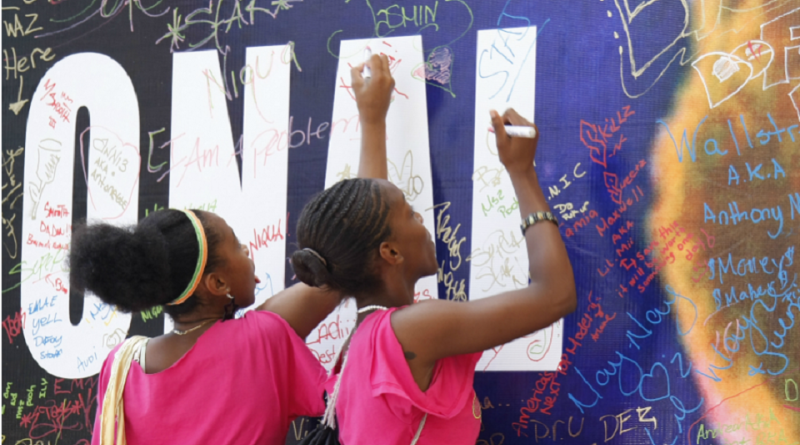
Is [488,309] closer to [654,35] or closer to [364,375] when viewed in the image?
[364,375]

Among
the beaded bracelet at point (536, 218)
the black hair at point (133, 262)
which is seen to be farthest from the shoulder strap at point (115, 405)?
the beaded bracelet at point (536, 218)

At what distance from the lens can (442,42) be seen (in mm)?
1601

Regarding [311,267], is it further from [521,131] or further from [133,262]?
[521,131]

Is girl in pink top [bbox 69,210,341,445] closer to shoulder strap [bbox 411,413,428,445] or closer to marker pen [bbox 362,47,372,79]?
shoulder strap [bbox 411,413,428,445]

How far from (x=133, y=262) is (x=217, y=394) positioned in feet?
0.96

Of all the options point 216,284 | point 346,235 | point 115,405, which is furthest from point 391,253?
point 115,405

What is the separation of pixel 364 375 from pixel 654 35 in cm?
98

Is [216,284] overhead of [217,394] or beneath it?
overhead

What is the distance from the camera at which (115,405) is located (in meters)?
1.26

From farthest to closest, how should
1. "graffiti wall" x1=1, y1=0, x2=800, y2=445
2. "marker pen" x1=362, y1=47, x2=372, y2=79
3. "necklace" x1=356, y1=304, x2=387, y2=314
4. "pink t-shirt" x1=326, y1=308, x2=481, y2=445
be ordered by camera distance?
"marker pen" x1=362, y1=47, x2=372, y2=79 < "graffiti wall" x1=1, y1=0, x2=800, y2=445 < "necklace" x1=356, y1=304, x2=387, y2=314 < "pink t-shirt" x1=326, y1=308, x2=481, y2=445

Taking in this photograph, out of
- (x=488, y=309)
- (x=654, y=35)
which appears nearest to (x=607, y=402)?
(x=488, y=309)

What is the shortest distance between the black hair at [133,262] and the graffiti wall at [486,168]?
48 centimetres

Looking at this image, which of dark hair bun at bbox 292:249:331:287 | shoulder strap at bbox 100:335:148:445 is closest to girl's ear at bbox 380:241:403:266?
dark hair bun at bbox 292:249:331:287

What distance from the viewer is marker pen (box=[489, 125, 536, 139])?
1.21m
